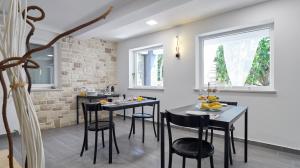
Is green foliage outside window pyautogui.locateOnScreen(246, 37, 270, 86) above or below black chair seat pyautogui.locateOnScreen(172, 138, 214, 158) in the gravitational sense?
above

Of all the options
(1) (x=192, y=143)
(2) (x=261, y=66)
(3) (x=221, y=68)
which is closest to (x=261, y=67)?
(2) (x=261, y=66)

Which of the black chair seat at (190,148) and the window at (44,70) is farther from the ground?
the window at (44,70)

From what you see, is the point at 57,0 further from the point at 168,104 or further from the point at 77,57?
the point at 168,104

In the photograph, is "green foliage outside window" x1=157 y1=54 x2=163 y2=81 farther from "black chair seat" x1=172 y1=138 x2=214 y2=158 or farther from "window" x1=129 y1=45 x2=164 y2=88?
"black chair seat" x1=172 y1=138 x2=214 y2=158

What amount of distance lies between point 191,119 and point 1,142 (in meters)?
3.42

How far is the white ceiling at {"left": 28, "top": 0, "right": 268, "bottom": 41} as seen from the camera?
2764 millimetres

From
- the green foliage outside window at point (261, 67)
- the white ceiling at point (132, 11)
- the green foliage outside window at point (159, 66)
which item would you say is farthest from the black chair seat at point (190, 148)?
the green foliage outside window at point (159, 66)

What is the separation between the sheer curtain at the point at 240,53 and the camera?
10.3 feet

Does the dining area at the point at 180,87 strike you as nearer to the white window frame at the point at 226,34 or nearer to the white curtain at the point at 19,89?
the white window frame at the point at 226,34

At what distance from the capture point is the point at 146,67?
5.07 meters

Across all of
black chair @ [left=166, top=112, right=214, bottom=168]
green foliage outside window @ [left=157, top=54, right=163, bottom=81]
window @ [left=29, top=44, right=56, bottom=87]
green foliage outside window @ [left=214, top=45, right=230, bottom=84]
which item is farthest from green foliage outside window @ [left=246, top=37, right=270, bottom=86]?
window @ [left=29, top=44, right=56, bottom=87]

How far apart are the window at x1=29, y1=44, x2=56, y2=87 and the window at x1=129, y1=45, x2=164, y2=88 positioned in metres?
1.96

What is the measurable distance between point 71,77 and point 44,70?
591 millimetres

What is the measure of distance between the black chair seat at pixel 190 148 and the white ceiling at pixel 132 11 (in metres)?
1.85
